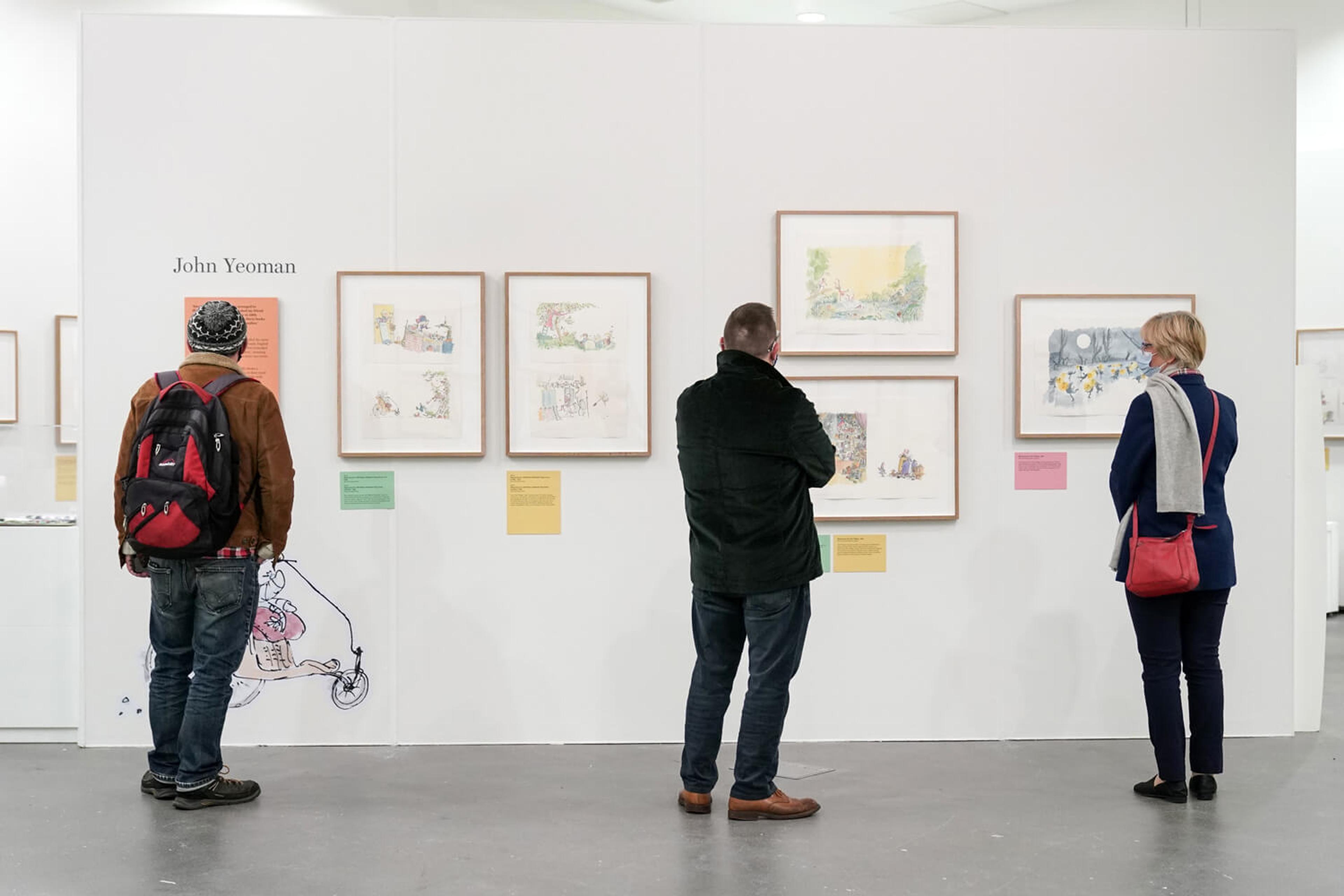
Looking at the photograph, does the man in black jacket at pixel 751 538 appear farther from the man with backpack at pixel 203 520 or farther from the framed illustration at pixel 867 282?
the man with backpack at pixel 203 520

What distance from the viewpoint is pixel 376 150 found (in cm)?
489

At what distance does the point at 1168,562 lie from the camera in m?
3.91

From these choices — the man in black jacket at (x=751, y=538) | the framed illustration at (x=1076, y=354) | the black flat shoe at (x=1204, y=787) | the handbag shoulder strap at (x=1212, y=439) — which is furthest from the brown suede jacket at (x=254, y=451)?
the black flat shoe at (x=1204, y=787)

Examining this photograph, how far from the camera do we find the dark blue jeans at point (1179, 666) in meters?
4.04

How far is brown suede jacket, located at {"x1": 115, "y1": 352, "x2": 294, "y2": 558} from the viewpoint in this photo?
13.0ft

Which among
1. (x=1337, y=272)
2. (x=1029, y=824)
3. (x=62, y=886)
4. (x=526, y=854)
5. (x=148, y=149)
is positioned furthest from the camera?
(x=1337, y=272)

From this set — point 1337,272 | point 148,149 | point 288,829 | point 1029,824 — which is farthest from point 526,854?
point 1337,272

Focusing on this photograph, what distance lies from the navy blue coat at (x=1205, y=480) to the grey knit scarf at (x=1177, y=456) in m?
0.03

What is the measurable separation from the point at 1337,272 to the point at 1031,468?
17.5 ft

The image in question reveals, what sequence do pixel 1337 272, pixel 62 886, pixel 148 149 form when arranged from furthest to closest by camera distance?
1. pixel 1337 272
2. pixel 148 149
3. pixel 62 886

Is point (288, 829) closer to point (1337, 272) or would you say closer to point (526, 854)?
point (526, 854)

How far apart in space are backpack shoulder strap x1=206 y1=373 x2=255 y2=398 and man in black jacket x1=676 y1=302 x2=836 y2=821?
4.62ft

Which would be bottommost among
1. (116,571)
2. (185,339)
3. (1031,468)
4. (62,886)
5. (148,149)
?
(62,886)

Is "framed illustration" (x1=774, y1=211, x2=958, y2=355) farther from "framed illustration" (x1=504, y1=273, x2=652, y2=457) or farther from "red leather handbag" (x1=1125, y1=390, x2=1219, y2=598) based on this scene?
"red leather handbag" (x1=1125, y1=390, x2=1219, y2=598)
